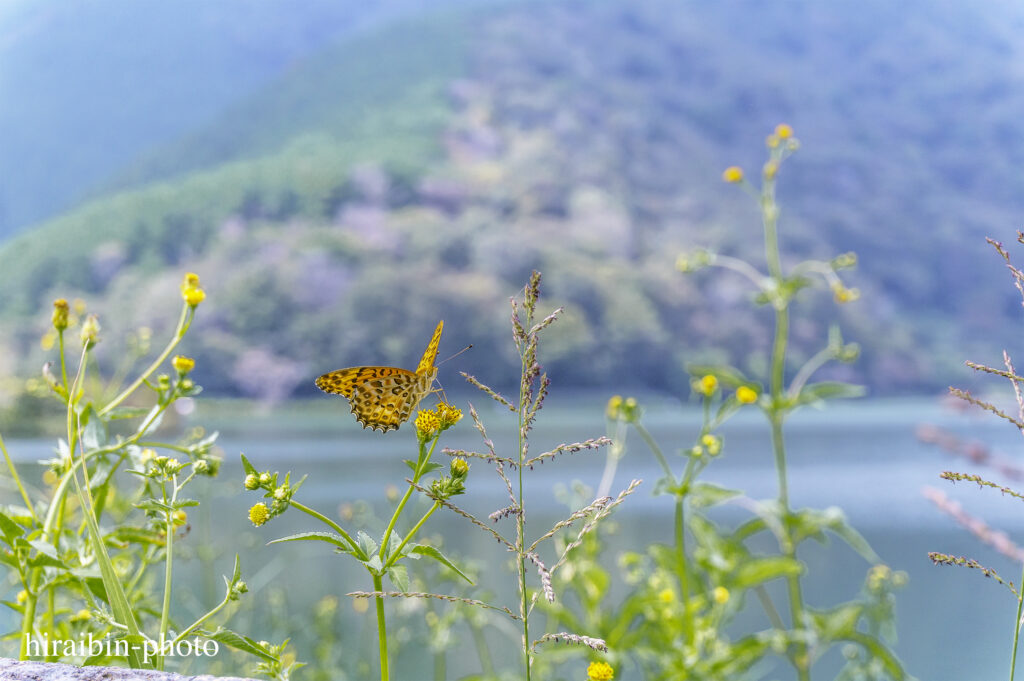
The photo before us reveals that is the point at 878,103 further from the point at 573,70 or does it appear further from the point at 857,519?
the point at 857,519

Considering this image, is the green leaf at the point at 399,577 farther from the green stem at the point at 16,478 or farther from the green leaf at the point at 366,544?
the green stem at the point at 16,478

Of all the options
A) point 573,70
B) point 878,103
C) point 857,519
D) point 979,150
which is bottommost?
point 857,519

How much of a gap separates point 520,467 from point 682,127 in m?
18.1

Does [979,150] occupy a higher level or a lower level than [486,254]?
higher

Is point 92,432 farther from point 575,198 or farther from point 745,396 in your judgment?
point 575,198

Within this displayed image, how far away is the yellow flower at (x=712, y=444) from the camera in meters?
0.80

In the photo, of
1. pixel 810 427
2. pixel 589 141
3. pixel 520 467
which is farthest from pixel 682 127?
pixel 520 467

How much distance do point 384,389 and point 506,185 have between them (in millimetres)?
14538

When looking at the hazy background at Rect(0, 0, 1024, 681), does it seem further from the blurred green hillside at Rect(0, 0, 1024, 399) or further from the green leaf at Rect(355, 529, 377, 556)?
the green leaf at Rect(355, 529, 377, 556)

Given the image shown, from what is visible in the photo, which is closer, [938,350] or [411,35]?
[938,350]

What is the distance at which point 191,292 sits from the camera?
500 mm

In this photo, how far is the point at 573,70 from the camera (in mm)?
18500

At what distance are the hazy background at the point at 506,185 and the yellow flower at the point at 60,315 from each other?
6.06m

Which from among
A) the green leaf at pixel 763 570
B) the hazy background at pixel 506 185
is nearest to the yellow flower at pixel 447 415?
the green leaf at pixel 763 570
